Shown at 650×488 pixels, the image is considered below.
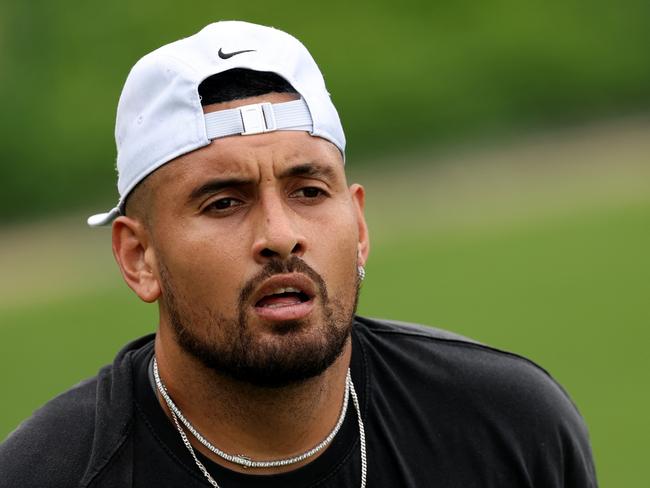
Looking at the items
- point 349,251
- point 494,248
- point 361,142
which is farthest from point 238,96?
point 361,142

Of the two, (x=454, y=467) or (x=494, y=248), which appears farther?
(x=494, y=248)

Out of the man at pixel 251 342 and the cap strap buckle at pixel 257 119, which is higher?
the cap strap buckle at pixel 257 119

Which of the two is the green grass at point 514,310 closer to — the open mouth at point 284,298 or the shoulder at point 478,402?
the shoulder at point 478,402

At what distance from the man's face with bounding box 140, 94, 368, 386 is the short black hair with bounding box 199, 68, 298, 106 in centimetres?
3

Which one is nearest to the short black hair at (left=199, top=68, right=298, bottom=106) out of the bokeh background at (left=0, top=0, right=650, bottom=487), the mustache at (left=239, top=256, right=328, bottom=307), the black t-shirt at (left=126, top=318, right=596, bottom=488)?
the mustache at (left=239, top=256, right=328, bottom=307)

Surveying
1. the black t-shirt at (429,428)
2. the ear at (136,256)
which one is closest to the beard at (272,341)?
the ear at (136,256)

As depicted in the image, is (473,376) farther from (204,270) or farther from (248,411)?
(204,270)

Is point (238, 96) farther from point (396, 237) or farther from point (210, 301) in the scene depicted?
point (396, 237)

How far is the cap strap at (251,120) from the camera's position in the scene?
3.87 m

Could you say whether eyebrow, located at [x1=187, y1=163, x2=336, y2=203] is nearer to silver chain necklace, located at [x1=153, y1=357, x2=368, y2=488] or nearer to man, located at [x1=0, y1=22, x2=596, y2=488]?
man, located at [x1=0, y1=22, x2=596, y2=488]

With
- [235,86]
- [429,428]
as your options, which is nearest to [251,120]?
[235,86]

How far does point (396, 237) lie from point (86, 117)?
444 centimetres

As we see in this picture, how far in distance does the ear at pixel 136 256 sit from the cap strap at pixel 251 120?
1.23ft

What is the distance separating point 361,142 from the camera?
632 inches
